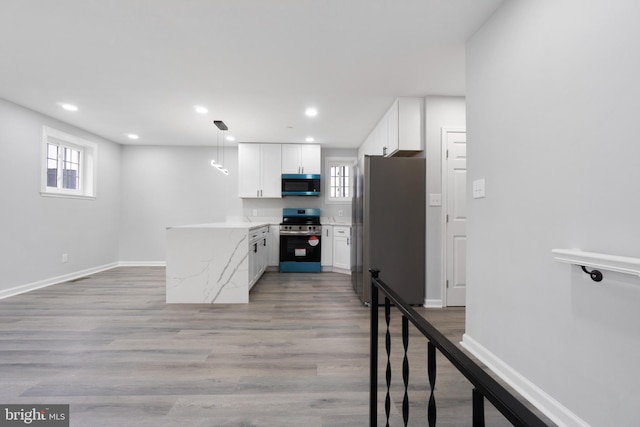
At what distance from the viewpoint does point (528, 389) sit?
1.55 meters

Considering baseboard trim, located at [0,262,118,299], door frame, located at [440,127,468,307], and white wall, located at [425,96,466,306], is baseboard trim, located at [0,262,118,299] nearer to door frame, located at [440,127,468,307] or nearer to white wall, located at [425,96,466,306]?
white wall, located at [425,96,466,306]

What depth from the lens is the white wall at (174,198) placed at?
18.1 feet

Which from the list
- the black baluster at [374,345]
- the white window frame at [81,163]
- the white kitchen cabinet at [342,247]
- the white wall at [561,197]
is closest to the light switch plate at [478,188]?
the white wall at [561,197]

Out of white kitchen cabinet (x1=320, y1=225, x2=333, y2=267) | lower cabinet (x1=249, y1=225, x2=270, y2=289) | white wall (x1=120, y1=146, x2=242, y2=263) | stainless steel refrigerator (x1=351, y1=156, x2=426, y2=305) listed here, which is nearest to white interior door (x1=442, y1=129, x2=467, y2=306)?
stainless steel refrigerator (x1=351, y1=156, x2=426, y2=305)

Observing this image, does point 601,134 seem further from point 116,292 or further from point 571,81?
point 116,292

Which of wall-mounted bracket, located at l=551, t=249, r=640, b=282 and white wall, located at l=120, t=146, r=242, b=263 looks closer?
wall-mounted bracket, located at l=551, t=249, r=640, b=282

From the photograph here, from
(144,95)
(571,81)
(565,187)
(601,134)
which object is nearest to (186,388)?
(565,187)

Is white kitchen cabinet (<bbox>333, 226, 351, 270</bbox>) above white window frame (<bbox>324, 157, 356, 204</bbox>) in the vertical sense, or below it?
below

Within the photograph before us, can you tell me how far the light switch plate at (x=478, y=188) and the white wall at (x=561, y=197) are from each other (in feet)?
0.20

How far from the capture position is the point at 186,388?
1651mm

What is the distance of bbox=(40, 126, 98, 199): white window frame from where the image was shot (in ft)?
12.9

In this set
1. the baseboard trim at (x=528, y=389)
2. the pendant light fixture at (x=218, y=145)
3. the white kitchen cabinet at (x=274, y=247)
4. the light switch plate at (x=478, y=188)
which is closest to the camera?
the baseboard trim at (x=528, y=389)

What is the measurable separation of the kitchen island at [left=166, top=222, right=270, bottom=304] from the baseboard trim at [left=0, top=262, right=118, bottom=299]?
2.06 meters

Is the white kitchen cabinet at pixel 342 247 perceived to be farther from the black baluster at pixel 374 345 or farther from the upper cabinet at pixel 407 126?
the black baluster at pixel 374 345
